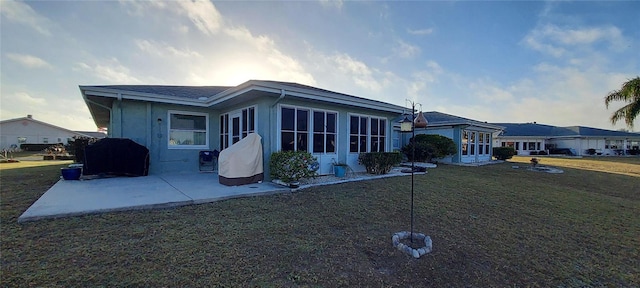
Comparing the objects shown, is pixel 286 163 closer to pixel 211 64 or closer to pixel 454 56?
pixel 211 64

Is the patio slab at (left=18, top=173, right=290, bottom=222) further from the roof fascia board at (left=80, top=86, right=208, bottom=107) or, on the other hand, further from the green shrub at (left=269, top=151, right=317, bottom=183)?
the roof fascia board at (left=80, top=86, right=208, bottom=107)

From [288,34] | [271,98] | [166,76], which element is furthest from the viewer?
[166,76]

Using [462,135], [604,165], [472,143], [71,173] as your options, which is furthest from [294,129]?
[604,165]

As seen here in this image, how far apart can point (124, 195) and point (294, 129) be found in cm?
431

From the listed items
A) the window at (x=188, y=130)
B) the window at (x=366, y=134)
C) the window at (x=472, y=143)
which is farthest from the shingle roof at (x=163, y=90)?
the window at (x=472, y=143)

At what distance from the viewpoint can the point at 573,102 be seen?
17.8 m

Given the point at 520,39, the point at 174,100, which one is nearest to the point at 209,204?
the point at 174,100

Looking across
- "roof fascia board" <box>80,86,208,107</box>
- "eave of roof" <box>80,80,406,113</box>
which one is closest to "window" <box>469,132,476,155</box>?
"eave of roof" <box>80,80,406,113</box>

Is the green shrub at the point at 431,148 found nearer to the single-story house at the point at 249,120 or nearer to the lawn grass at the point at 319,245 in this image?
the single-story house at the point at 249,120

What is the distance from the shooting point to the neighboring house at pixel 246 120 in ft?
23.5

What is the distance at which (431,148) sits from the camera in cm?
1351

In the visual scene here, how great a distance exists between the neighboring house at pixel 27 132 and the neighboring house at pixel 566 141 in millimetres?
53728

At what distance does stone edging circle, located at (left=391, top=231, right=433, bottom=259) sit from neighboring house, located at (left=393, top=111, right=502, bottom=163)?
11348 millimetres

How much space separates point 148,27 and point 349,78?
330 inches
